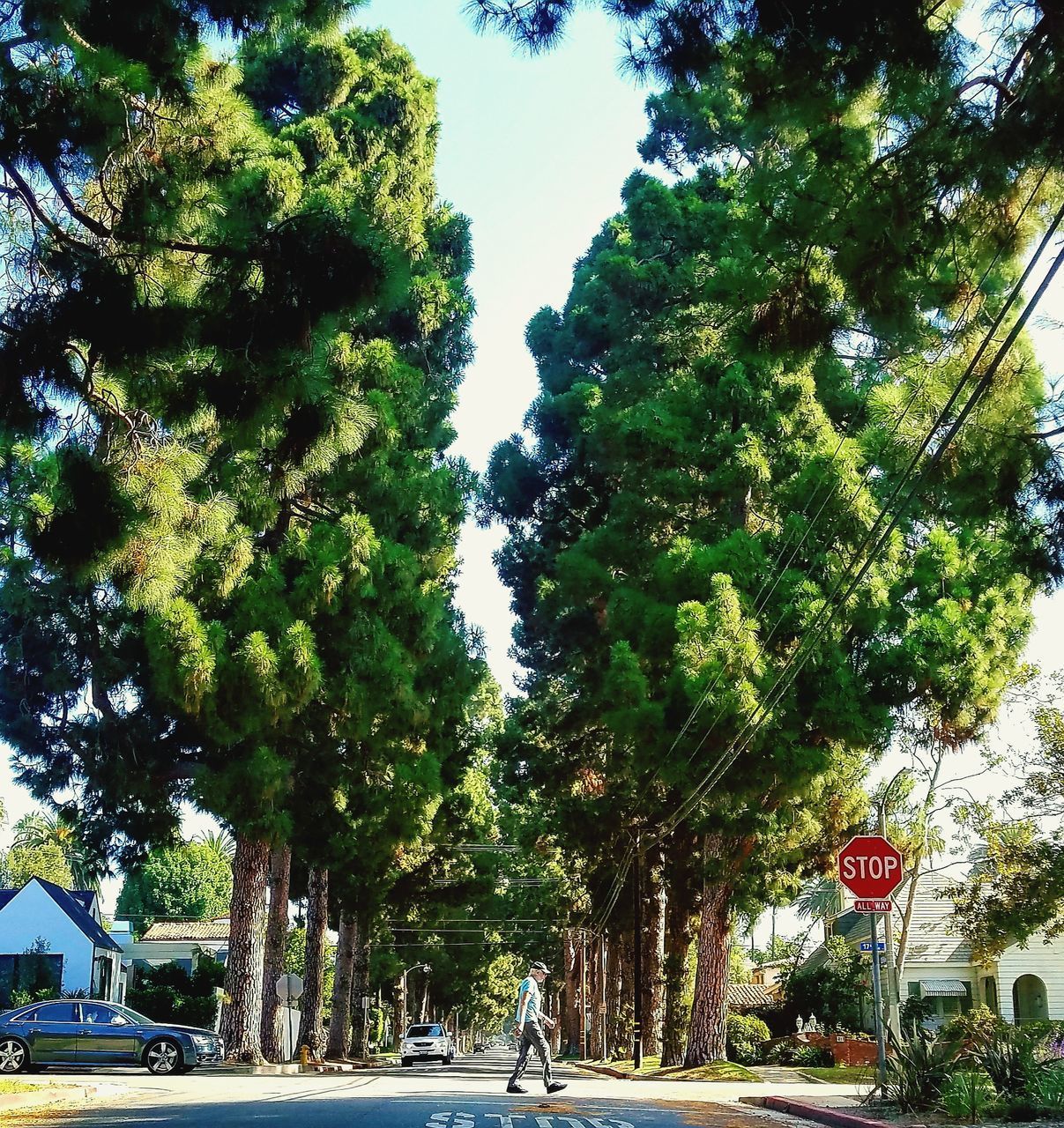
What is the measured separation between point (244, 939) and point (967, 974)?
25.9 metres

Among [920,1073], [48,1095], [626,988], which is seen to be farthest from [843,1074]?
[626,988]

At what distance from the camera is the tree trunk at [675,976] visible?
114 ft

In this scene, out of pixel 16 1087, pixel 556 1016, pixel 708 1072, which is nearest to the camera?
pixel 16 1087

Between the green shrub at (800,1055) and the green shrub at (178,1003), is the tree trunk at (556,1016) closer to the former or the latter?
the green shrub at (178,1003)

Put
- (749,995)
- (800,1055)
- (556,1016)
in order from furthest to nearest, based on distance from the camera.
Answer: (556,1016) → (749,995) → (800,1055)

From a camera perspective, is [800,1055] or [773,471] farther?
[800,1055]

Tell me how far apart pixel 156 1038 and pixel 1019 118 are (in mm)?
23356

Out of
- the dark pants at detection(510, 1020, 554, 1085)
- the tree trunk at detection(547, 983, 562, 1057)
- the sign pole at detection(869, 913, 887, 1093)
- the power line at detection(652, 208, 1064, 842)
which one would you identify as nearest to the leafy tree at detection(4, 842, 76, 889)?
the tree trunk at detection(547, 983, 562, 1057)

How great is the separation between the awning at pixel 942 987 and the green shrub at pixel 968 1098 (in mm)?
30696

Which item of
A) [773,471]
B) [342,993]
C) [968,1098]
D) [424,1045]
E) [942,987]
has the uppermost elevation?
[773,471]

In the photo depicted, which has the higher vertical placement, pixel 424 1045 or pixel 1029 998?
pixel 1029 998

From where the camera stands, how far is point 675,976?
123 ft

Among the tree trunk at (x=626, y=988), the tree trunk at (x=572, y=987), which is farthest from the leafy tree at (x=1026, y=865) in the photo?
the tree trunk at (x=572, y=987)

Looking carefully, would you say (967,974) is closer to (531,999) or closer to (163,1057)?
(163,1057)
